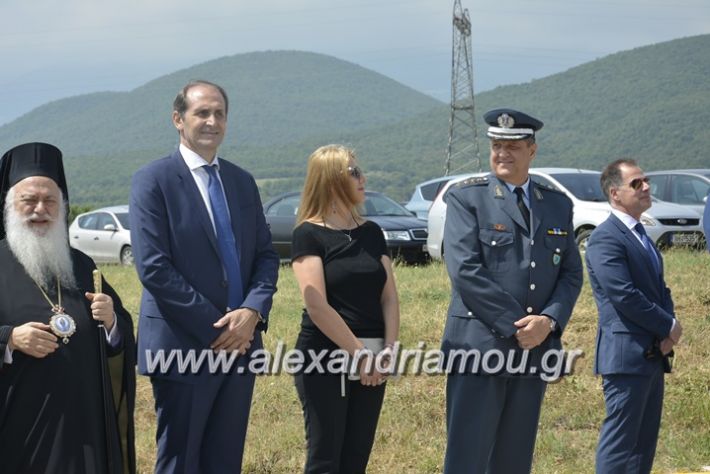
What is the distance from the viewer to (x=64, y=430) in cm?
441

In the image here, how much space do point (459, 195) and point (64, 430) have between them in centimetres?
232

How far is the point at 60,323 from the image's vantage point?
4441 millimetres

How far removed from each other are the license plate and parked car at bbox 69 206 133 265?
36.2 ft

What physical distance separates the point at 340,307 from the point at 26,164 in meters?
1.76

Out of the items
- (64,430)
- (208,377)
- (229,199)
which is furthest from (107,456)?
(229,199)

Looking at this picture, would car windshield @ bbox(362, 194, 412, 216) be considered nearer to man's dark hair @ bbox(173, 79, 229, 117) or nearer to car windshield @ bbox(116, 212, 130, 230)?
car windshield @ bbox(116, 212, 130, 230)

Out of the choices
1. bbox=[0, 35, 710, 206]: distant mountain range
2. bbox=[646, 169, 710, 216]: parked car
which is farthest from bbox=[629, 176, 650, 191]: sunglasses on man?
bbox=[0, 35, 710, 206]: distant mountain range

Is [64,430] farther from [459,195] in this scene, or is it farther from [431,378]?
[431,378]

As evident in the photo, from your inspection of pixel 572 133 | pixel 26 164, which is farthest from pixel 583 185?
pixel 572 133

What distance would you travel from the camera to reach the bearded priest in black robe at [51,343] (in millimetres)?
4379

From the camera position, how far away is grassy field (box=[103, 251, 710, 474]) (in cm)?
718

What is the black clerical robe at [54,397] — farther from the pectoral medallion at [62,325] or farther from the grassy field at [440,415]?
the grassy field at [440,415]

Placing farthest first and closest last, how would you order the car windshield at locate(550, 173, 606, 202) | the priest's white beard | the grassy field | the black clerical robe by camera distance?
the car windshield at locate(550, 173, 606, 202) < the grassy field < the priest's white beard < the black clerical robe

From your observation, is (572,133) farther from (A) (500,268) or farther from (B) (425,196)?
(A) (500,268)
